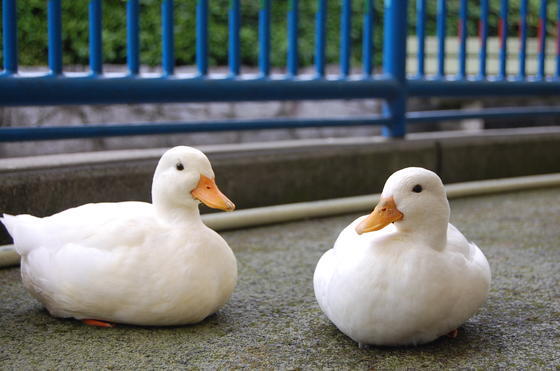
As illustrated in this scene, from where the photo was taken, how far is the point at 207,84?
3213mm

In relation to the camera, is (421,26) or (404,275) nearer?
(404,275)

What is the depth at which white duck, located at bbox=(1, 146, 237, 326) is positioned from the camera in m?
1.82

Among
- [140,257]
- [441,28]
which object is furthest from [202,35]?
[140,257]

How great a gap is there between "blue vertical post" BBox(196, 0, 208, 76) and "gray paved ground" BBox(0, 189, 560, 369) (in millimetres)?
1067

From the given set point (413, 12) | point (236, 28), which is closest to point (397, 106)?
point (236, 28)

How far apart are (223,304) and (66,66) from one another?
3450 millimetres

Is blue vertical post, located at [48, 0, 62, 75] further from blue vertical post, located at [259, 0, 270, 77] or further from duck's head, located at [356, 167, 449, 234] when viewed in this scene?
duck's head, located at [356, 167, 449, 234]

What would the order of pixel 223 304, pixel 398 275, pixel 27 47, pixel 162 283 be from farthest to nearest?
pixel 27 47 → pixel 223 304 → pixel 162 283 → pixel 398 275

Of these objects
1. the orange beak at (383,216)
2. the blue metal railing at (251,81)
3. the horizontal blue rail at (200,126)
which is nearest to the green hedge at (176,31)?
the blue metal railing at (251,81)

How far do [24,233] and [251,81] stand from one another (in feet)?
5.34

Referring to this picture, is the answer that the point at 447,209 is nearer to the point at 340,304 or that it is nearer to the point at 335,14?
the point at 340,304

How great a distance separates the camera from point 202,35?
3248 mm

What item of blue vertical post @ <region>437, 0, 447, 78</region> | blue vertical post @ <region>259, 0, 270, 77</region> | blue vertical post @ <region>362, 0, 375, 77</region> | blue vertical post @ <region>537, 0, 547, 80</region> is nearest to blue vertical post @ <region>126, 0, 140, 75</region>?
blue vertical post @ <region>259, 0, 270, 77</region>

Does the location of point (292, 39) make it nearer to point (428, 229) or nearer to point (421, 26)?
point (421, 26)
